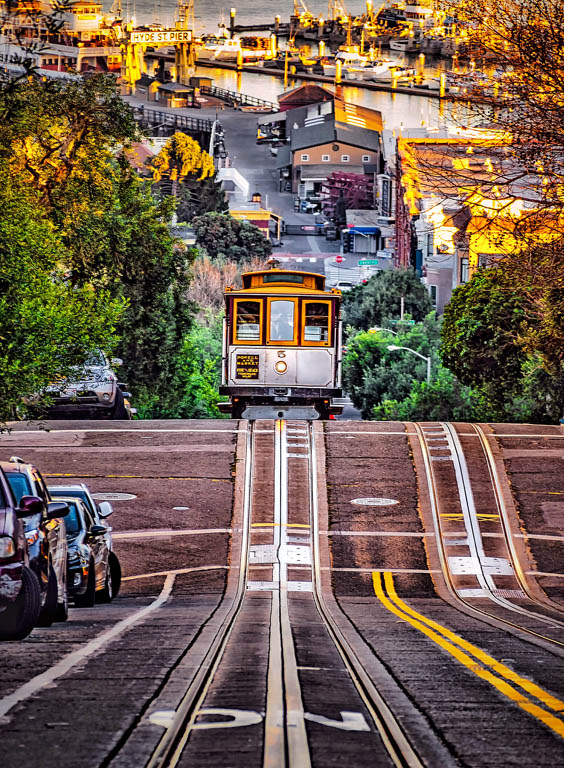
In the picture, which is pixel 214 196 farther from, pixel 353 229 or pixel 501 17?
pixel 501 17

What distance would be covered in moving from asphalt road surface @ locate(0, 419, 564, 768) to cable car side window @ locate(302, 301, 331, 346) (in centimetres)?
256

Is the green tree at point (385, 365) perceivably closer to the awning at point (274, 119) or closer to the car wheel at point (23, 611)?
the car wheel at point (23, 611)

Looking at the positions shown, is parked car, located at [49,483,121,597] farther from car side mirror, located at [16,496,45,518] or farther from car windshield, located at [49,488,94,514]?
car side mirror, located at [16,496,45,518]

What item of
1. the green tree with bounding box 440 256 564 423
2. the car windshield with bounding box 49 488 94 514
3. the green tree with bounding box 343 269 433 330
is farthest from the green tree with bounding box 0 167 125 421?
the green tree with bounding box 343 269 433 330

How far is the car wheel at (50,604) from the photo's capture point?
14.2 meters

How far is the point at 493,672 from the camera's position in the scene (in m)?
12.2

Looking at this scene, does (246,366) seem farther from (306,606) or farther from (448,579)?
(306,606)

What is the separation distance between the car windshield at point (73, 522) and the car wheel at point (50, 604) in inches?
94.2

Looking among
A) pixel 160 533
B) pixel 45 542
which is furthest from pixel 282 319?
pixel 45 542

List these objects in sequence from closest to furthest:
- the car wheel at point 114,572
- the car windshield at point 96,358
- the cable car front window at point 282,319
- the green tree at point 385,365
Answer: the car wheel at point 114,572
the car windshield at point 96,358
the cable car front window at point 282,319
the green tree at point 385,365

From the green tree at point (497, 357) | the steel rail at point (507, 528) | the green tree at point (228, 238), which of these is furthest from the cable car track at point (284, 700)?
the green tree at point (228, 238)

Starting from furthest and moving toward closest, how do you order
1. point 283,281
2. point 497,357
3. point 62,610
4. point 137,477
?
point 497,357, point 283,281, point 137,477, point 62,610

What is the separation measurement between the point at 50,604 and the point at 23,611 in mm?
1997

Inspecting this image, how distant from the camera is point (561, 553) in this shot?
26.9 m
